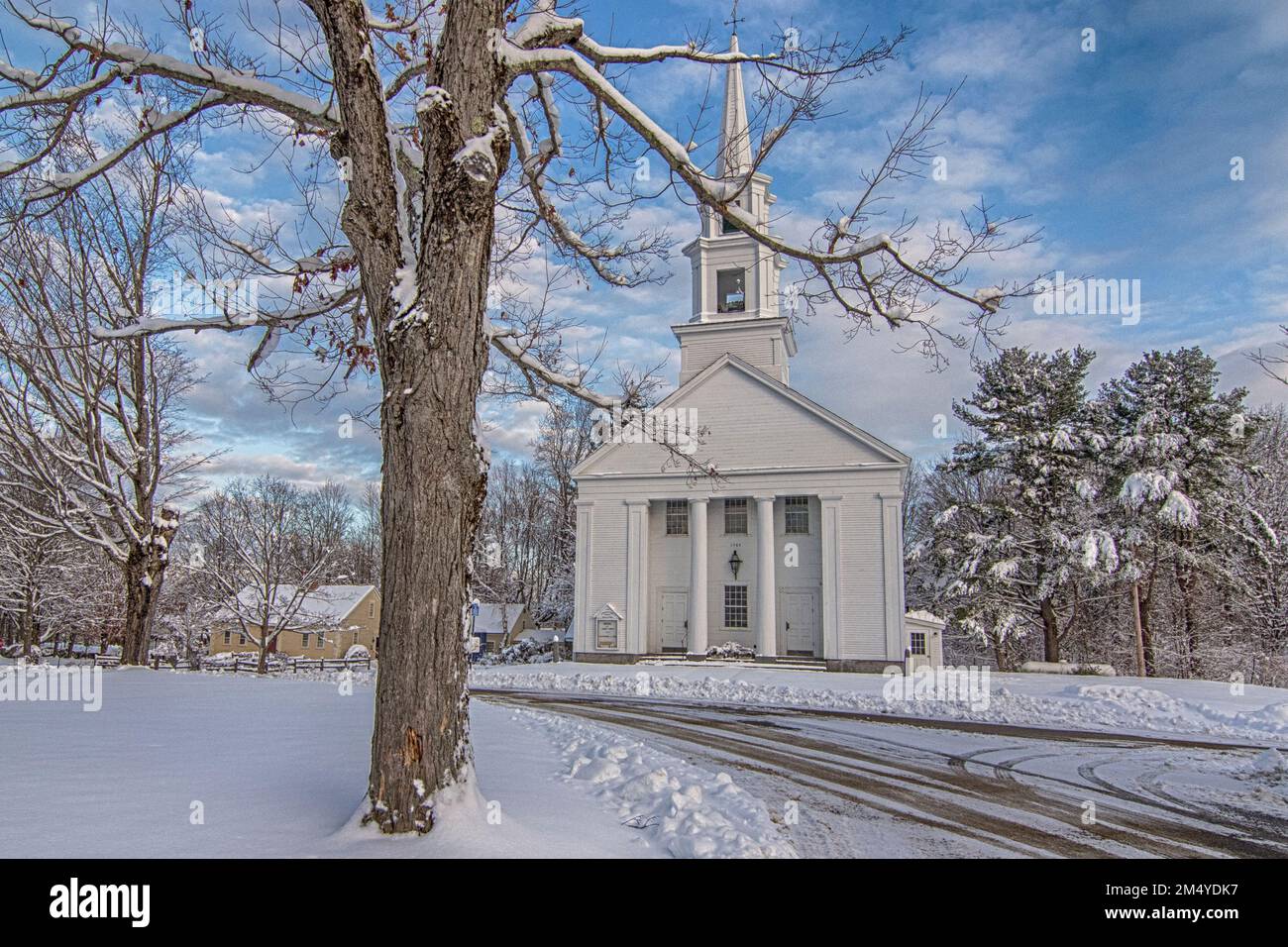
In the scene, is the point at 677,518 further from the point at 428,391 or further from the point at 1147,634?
the point at 428,391

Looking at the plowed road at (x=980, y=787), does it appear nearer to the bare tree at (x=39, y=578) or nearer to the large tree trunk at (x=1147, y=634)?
the large tree trunk at (x=1147, y=634)

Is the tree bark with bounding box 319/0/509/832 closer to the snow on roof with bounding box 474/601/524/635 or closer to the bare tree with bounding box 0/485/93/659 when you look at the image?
the bare tree with bounding box 0/485/93/659

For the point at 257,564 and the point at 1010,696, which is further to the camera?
the point at 257,564

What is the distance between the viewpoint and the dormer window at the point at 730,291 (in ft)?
98.3

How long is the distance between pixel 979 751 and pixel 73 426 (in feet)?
57.8

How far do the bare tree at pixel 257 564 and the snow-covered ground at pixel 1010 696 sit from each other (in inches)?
607

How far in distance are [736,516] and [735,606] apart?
319 centimetres

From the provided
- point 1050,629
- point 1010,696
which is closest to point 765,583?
point 1010,696

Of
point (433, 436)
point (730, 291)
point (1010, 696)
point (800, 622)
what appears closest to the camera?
point (433, 436)

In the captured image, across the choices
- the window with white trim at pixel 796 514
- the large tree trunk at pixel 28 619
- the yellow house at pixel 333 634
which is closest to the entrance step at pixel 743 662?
the window with white trim at pixel 796 514

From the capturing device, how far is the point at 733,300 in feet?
98.5

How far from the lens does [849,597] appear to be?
24906 mm

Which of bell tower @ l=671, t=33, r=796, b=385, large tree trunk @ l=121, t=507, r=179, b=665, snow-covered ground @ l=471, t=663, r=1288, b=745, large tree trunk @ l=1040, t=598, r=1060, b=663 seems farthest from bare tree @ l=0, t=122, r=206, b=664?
large tree trunk @ l=1040, t=598, r=1060, b=663

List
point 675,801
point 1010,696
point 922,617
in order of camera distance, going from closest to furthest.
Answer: point 675,801 → point 1010,696 → point 922,617
